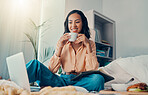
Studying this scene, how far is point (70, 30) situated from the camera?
1670mm

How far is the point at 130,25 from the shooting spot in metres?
2.78

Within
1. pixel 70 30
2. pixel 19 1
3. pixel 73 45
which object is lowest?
pixel 73 45

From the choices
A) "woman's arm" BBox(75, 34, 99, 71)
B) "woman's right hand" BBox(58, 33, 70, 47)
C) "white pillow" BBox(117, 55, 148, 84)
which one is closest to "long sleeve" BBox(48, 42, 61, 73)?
"woman's right hand" BBox(58, 33, 70, 47)

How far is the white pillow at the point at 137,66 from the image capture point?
6.11 feet

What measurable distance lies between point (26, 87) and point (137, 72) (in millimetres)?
1535

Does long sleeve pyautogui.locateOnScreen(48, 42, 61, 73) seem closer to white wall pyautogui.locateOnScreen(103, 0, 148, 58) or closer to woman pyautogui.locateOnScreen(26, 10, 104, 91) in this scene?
woman pyautogui.locateOnScreen(26, 10, 104, 91)

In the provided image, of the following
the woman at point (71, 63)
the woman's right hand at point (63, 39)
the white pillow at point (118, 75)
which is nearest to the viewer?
the woman at point (71, 63)

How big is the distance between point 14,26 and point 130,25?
1.91 meters

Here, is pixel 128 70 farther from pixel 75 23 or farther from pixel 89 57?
pixel 75 23

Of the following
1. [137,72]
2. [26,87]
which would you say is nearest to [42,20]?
[137,72]

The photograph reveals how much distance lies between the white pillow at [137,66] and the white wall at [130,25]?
1.83 ft

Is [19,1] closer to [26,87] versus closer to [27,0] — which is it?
[27,0]

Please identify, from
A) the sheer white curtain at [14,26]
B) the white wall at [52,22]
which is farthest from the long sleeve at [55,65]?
the white wall at [52,22]

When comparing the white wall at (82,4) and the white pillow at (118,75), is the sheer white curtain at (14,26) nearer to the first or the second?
the white wall at (82,4)
